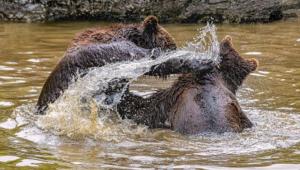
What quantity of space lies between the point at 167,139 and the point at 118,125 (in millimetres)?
640

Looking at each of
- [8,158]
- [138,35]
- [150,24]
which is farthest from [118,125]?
[8,158]

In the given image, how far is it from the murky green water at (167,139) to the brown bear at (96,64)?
47 cm

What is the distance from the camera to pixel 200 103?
573cm

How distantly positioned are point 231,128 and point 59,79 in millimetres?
1612

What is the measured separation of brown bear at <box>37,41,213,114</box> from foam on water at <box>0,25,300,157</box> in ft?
0.20

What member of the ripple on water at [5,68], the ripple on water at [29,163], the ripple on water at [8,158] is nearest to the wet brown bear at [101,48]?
the ripple on water at [8,158]

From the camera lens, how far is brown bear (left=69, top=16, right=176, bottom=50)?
6277mm

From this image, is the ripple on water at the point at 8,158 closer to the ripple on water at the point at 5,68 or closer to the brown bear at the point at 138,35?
the brown bear at the point at 138,35

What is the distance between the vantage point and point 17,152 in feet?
16.3

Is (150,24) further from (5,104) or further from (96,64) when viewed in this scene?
(5,104)

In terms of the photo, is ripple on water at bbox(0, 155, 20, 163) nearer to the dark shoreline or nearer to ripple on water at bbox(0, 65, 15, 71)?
ripple on water at bbox(0, 65, 15, 71)

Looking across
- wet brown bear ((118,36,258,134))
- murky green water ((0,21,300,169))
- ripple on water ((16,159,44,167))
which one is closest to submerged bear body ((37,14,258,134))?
wet brown bear ((118,36,258,134))

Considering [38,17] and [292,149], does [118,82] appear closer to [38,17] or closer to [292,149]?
[292,149]

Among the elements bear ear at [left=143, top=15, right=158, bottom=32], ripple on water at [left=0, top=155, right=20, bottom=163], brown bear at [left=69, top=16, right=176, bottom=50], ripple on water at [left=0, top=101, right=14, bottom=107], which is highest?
bear ear at [left=143, top=15, right=158, bottom=32]
